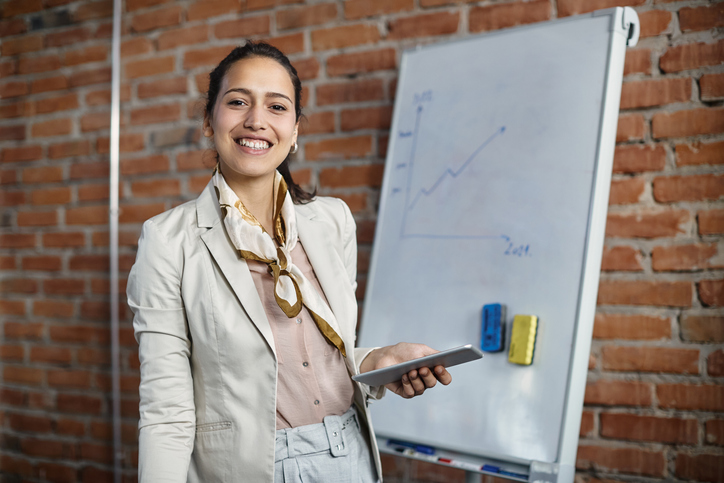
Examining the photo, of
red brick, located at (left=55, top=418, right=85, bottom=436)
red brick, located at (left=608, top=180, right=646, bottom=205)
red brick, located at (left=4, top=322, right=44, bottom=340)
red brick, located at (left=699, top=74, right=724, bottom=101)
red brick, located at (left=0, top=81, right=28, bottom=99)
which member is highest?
red brick, located at (left=699, top=74, right=724, bottom=101)

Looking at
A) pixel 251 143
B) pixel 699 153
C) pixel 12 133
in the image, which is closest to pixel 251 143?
pixel 251 143

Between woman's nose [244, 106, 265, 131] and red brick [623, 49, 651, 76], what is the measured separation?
0.95 meters

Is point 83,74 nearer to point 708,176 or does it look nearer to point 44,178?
point 44,178

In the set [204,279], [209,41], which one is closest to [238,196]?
[204,279]

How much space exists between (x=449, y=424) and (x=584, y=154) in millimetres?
637

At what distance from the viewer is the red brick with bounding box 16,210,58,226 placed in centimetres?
221

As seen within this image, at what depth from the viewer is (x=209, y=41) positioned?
201 centimetres

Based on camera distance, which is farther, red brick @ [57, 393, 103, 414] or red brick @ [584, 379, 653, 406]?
red brick @ [57, 393, 103, 414]

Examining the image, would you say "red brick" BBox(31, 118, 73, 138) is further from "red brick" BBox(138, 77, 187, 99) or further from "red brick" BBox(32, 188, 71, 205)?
"red brick" BBox(138, 77, 187, 99)

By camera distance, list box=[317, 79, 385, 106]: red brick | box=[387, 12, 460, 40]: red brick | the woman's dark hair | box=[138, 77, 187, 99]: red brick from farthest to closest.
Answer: box=[138, 77, 187, 99]: red brick, box=[317, 79, 385, 106]: red brick, box=[387, 12, 460, 40]: red brick, the woman's dark hair

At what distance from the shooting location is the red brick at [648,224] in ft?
4.72

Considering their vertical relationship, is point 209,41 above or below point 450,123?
above

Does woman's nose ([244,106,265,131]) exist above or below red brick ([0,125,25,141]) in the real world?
above

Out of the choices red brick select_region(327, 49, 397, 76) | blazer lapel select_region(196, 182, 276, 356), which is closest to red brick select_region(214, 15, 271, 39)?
red brick select_region(327, 49, 397, 76)
